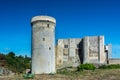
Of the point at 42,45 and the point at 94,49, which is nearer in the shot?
the point at 42,45

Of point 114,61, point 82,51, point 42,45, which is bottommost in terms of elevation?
point 114,61

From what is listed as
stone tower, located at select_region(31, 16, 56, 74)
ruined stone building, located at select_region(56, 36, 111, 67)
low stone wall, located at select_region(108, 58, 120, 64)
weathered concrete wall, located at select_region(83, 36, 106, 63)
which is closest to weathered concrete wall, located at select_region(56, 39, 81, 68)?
ruined stone building, located at select_region(56, 36, 111, 67)

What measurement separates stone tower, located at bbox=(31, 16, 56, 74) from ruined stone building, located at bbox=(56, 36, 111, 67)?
13238 millimetres

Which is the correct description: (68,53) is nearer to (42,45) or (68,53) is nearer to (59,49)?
(59,49)

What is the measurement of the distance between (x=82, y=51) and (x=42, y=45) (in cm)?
1530

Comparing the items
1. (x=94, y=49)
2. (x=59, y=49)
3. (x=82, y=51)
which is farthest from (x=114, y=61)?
(x=59, y=49)

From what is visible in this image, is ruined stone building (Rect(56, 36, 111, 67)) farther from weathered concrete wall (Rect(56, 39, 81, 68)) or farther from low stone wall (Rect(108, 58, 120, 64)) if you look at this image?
low stone wall (Rect(108, 58, 120, 64))

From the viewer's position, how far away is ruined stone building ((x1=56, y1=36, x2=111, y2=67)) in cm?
4381

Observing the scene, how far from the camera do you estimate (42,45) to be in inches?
1247

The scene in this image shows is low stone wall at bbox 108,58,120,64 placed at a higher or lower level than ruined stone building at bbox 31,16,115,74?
lower

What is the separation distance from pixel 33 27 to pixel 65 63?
15772 millimetres

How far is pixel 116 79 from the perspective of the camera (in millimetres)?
23578

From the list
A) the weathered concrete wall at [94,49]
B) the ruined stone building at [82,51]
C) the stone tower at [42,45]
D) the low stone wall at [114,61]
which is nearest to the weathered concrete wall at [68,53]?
the ruined stone building at [82,51]

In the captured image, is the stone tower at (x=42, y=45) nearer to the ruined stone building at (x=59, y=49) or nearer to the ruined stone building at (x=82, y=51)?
the ruined stone building at (x=59, y=49)
